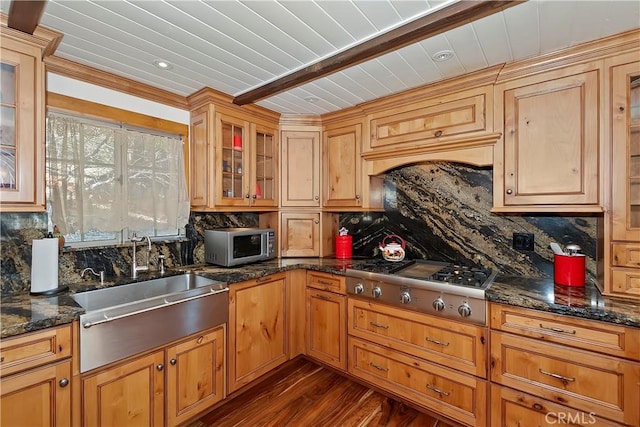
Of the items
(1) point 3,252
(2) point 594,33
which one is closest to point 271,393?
(1) point 3,252

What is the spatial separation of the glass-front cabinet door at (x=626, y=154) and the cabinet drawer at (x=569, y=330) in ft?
1.72

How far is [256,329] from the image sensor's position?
2.33 meters

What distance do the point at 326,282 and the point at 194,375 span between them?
1.16m

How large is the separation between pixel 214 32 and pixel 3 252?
1.75 meters

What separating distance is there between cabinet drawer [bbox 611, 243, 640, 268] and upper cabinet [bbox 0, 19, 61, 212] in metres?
3.16

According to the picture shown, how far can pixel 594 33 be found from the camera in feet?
5.22

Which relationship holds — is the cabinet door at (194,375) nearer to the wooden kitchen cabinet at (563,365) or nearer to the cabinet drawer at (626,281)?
the wooden kitchen cabinet at (563,365)

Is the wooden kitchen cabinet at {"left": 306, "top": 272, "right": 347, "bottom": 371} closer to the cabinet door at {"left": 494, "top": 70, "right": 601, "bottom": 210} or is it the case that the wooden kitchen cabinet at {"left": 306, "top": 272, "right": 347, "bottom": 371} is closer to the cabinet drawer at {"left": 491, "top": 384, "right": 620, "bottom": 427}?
the cabinet drawer at {"left": 491, "top": 384, "right": 620, "bottom": 427}

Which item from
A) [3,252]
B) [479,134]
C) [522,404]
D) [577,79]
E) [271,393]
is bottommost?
[271,393]

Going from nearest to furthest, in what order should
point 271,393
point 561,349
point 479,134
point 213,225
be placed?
point 561,349 → point 479,134 → point 271,393 → point 213,225

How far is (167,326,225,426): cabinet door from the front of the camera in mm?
1800

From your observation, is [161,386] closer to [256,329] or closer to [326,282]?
[256,329]

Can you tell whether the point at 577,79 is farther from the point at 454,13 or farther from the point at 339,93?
the point at 339,93

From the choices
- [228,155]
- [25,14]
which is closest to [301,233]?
[228,155]
